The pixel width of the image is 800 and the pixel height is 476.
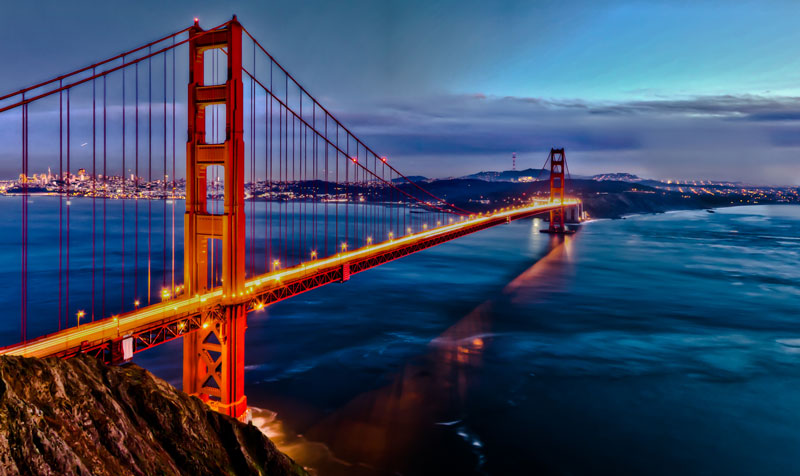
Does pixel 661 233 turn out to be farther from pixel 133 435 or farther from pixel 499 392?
pixel 133 435

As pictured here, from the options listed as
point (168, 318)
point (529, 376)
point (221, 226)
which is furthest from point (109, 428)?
point (529, 376)

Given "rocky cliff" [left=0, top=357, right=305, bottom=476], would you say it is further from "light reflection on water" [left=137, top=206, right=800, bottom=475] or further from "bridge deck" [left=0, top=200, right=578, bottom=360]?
"light reflection on water" [left=137, top=206, right=800, bottom=475]

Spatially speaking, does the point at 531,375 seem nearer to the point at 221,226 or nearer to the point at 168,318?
the point at 221,226

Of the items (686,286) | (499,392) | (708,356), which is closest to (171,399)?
(499,392)

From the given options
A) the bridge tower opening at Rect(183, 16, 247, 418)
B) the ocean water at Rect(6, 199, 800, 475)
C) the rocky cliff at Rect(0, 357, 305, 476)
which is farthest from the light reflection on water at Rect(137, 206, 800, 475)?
the rocky cliff at Rect(0, 357, 305, 476)

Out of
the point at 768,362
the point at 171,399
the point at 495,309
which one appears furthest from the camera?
the point at 495,309

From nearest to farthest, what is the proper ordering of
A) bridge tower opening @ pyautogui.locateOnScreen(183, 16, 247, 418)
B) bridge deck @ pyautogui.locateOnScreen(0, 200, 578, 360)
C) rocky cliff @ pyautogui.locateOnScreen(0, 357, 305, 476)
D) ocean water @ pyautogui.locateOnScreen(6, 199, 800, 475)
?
rocky cliff @ pyautogui.locateOnScreen(0, 357, 305, 476) < bridge deck @ pyautogui.locateOnScreen(0, 200, 578, 360) < bridge tower opening @ pyautogui.locateOnScreen(183, 16, 247, 418) < ocean water @ pyautogui.locateOnScreen(6, 199, 800, 475)

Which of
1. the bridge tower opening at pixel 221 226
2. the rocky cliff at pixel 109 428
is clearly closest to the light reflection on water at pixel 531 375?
the bridge tower opening at pixel 221 226
